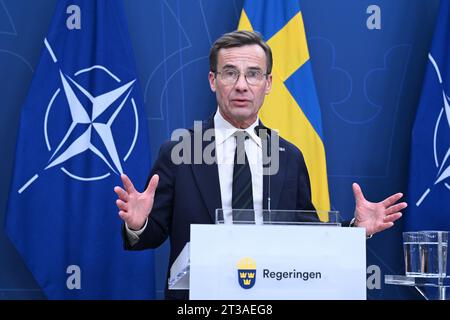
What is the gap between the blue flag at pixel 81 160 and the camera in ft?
14.3

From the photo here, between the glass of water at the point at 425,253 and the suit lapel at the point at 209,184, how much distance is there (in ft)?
2.67

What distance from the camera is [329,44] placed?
4914 mm

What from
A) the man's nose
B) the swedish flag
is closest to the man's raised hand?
the man's nose

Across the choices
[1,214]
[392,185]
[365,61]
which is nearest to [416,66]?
[365,61]

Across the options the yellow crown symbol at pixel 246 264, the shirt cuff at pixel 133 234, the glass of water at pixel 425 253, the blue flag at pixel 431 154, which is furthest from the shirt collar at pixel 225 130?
the blue flag at pixel 431 154

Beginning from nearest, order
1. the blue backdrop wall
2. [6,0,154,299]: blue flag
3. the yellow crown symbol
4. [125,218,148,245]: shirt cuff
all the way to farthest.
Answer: the yellow crown symbol
[125,218,148,245]: shirt cuff
[6,0,154,299]: blue flag
the blue backdrop wall

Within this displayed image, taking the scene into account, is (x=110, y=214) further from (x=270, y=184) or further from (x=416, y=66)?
(x=416, y=66)

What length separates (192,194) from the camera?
9.93 feet

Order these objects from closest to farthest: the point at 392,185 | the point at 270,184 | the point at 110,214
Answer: the point at 270,184 → the point at 110,214 → the point at 392,185

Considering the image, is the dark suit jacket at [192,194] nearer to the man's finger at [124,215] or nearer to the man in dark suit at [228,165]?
the man in dark suit at [228,165]

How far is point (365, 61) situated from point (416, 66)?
364 mm

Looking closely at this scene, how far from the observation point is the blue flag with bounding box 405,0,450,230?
457 centimetres

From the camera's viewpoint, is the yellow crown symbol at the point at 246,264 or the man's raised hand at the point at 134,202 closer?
the yellow crown symbol at the point at 246,264

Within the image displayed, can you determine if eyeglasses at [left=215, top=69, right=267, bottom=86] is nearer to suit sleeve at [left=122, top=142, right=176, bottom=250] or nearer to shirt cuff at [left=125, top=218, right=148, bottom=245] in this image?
suit sleeve at [left=122, top=142, right=176, bottom=250]
